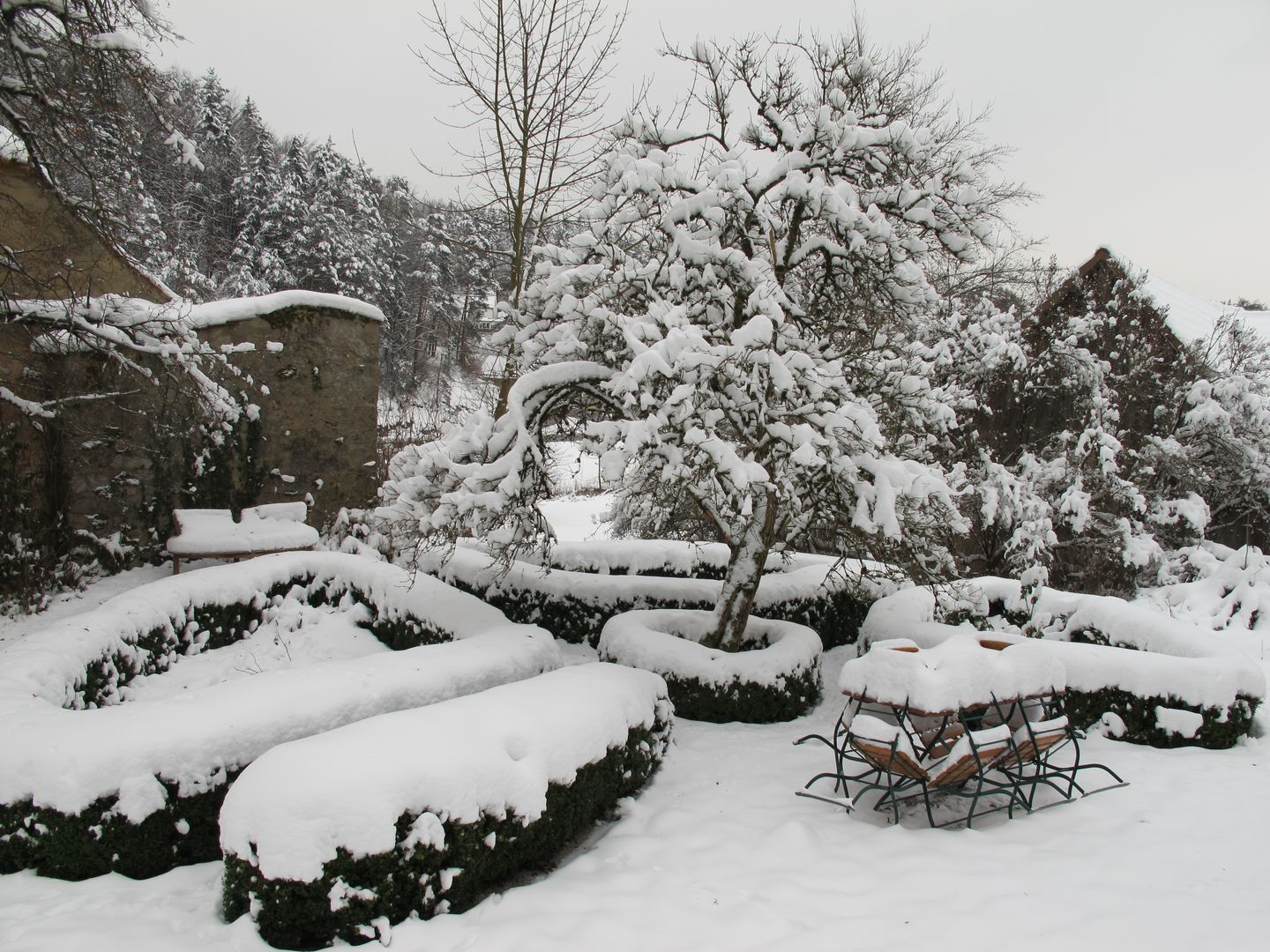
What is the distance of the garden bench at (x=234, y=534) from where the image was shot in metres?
9.60

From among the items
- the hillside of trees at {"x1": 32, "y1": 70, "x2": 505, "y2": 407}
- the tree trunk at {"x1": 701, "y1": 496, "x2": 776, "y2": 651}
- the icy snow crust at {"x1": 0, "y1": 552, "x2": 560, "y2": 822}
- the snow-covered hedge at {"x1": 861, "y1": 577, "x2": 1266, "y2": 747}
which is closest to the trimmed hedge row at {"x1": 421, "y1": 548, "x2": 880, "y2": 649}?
the icy snow crust at {"x1": 0, "y1": 552, "x2": 560, "y2": 822}

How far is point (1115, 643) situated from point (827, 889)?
16.5 ft

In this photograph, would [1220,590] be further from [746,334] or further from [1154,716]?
[746,334]

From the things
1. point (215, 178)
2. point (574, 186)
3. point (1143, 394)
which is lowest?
point (1143, 394)

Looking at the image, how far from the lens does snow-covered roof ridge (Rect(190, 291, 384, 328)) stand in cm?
1069

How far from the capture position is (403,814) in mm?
3338

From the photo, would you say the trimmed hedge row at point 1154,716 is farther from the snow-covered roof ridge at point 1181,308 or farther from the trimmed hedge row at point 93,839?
the snow-covered roof ridge at point 1181,308

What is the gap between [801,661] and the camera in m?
6.62

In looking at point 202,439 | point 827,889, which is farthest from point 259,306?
point 827,889

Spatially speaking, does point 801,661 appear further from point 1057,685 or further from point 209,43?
point 209,43

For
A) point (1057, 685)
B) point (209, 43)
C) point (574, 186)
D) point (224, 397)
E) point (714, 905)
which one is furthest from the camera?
point (574, 186)

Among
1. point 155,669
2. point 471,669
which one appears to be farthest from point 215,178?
point 471,669

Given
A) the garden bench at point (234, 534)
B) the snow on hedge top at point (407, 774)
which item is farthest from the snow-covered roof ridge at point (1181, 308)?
the garden bench at point (234, 534)

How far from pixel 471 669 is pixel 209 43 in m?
7.91
